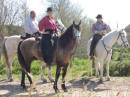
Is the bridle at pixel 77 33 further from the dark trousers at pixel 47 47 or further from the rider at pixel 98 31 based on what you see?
the rider at pixel 98 31

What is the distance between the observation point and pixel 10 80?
29.8ft

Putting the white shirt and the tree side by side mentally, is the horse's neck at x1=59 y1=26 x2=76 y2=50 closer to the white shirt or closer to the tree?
the white shirt

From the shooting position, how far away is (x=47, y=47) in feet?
21.8

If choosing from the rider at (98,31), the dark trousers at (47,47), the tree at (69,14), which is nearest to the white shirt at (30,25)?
the dark trousers at (47,47)

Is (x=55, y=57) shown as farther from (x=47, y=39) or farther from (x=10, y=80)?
(x=10, y=80)

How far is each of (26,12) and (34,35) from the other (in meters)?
10.7

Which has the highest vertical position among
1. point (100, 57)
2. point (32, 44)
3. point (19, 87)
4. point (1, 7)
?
point (1, 7)

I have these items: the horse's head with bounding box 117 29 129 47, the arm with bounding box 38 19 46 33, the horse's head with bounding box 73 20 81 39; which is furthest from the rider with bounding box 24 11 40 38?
the horse's head with bounding box 117 29 129 47

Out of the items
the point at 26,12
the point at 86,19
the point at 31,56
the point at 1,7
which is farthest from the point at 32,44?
the point at 86,19

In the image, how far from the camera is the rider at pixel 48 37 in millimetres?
6602

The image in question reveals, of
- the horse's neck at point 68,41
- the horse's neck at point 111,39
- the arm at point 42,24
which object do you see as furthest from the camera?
the horse's neck at point 111,39

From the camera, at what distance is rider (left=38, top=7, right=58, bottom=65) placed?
21.7 feet

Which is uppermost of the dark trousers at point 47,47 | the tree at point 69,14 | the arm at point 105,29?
the tree at point 69,14

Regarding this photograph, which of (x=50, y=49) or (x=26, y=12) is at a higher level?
(x=26, y=12)
